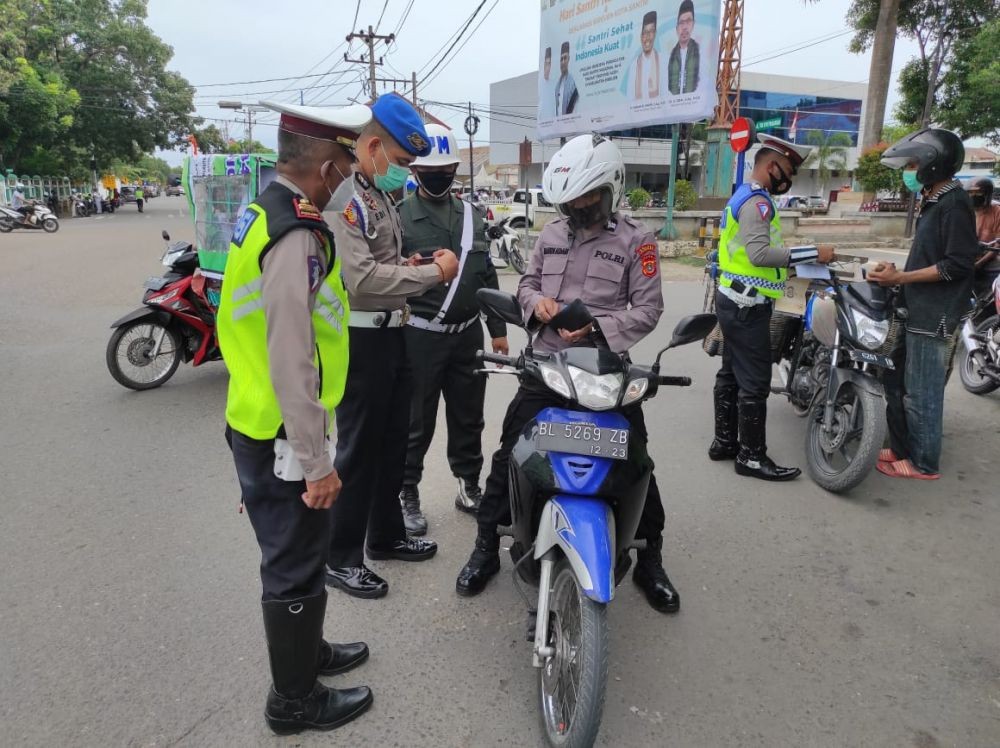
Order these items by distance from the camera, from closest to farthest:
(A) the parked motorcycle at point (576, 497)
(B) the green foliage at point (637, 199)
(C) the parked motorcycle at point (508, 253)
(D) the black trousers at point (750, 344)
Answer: (A) the parked motorcycle at point (576, 497) → (D) the black trousers at point (750, 344) → (C) the parked motorcycle at point (508, 253) → (B) the green foliage at point (637, 199)

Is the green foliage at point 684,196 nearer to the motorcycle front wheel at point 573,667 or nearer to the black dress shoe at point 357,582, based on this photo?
the black dress shoe at point 357,582

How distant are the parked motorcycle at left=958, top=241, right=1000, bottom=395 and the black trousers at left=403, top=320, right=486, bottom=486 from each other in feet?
13.6

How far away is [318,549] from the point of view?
2.02 meters

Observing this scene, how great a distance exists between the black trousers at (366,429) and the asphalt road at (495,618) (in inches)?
12.9

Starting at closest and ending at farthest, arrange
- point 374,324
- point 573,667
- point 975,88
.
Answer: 1. point 573,667
2. point 374,324
3. point 975,88

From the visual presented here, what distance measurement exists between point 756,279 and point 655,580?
192cm

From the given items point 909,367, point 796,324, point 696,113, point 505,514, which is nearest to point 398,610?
point 505,514

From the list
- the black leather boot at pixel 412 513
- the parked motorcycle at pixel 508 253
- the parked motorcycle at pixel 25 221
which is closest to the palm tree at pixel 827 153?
the parked motorcycle at pixel 508 253

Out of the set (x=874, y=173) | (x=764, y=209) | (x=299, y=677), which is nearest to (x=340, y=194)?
(x=299, y=677)

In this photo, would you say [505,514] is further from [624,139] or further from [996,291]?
[624,139]

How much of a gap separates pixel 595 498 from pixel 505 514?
69 cm

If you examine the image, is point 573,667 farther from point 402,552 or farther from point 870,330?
point 870,330

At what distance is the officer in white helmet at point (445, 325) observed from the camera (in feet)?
10.7

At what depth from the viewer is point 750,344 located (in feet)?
12.9
